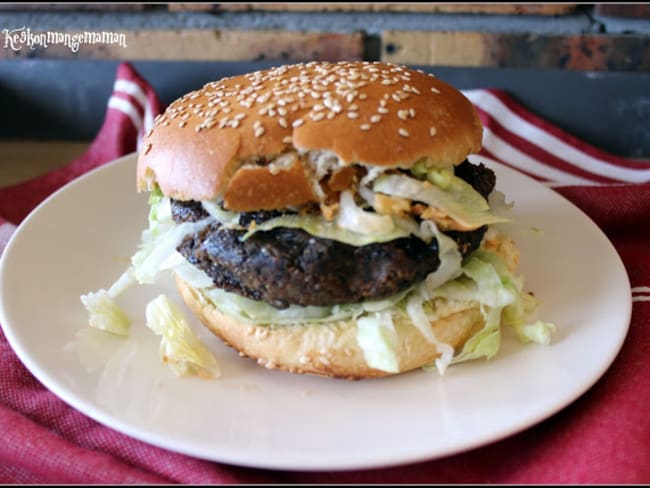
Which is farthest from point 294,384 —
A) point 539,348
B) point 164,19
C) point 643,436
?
point 164,19

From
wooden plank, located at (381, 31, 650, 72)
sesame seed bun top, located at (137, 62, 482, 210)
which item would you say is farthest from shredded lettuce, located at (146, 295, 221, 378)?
wooden plank, located at (381, 31, 650, 72)

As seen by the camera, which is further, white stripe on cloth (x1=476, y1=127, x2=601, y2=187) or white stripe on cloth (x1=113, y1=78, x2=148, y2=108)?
white stripe on cloth (x1=113, y1=78, x2=148, y2=108)

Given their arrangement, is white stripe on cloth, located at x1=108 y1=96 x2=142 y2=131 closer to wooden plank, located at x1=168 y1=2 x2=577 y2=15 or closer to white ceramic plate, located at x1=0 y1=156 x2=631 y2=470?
wooden plank, located at x1=168 y1=2 x2=577 y2=15

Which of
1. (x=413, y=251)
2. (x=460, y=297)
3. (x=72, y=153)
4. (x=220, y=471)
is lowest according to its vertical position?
(x=72, y=153)

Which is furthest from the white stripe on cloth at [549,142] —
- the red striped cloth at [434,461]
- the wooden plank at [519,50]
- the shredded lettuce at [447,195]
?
the shredded lettuce at [447,195]

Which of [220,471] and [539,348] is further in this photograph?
[539,348]

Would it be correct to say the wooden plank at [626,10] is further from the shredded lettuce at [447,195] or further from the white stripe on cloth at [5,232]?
the white stripe on cloth at [5,232]

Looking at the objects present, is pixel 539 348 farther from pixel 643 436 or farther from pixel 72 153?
pixel 72 153

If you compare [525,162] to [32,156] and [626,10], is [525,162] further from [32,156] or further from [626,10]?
[32,156]
